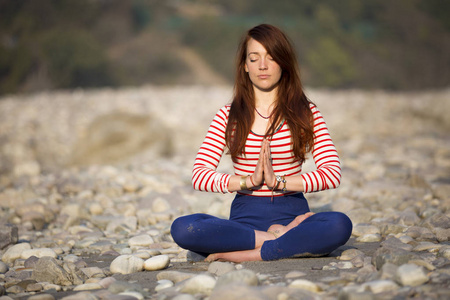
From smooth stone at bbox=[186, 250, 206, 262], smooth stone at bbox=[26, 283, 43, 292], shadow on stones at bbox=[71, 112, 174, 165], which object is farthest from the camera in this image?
shadow on stones at bbox=[71, 112, 174, 165]

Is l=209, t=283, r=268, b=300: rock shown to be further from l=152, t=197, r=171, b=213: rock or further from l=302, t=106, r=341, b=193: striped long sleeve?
l=152, t=197, r=171, b=213: rock

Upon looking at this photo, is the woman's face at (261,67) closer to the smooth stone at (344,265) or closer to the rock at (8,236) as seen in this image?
the smooth stone at (344,265)

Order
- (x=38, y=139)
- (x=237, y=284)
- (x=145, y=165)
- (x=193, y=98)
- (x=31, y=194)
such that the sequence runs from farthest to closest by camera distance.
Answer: (x=193, y=98), (x=38, y=139), (x=145, y=165), (x=31, y=194), (x=237, y=284)

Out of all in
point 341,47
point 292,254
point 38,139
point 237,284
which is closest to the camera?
point 237,284

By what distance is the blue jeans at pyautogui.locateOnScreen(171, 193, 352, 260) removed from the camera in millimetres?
2426

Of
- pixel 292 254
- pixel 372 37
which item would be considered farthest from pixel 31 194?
pixel 372 37

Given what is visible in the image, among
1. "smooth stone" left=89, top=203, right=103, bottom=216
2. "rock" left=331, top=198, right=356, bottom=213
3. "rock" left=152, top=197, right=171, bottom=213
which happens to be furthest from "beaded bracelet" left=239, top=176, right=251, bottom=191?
"smooth stone" left=89, top=203, right=103, bottom=216

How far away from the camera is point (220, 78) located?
85.5ft

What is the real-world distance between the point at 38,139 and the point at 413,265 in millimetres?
8864

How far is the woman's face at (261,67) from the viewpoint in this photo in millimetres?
2695

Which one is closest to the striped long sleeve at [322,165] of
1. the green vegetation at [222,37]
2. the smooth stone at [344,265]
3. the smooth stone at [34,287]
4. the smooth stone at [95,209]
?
the smooth stone at [344,265]

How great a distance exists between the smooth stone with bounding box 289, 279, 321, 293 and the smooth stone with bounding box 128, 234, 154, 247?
1.39 metres

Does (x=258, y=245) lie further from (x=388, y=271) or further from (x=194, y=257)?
(x=388, y=271)

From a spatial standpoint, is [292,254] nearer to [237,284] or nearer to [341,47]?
[237,284]
